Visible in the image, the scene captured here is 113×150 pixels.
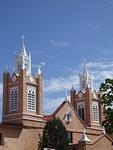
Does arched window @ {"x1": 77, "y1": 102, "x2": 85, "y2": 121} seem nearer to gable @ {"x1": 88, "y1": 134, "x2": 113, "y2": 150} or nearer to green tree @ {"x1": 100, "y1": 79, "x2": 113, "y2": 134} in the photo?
gable @ {"x1": 88, "y1": 134, "x2": 113, "y2": 150}

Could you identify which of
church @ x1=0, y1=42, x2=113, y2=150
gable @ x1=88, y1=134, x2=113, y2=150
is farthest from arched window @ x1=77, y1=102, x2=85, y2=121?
gable @ x1=88, y1=134, x2=113, y2=150

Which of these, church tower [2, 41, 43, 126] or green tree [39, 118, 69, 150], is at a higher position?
church tower [2, 41, 43, 126]

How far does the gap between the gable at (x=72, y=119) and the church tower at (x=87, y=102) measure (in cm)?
431

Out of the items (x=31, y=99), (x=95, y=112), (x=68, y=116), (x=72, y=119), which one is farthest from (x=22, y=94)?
(x=95, y=112)

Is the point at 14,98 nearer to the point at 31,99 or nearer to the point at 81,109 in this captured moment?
the point at 31,99

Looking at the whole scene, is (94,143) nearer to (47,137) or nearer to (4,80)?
(47,137)

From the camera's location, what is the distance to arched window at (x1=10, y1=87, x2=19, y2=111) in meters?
58.2

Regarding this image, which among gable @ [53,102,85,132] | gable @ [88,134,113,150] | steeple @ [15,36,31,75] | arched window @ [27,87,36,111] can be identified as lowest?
gable @ [88,134,113,150]

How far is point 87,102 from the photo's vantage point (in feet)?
231

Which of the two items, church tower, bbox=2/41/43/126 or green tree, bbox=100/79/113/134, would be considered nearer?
green tree, bbox=100/79/113/134

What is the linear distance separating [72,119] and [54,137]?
10154 millimetres

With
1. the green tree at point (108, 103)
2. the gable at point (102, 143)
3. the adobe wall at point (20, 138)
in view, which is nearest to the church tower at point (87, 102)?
the gable at point (102, 143)

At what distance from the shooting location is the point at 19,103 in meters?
57.4

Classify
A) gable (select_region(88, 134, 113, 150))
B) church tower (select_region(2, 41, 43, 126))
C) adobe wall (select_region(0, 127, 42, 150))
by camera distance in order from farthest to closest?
gable (select_region(88, 134, 113, 150)) < church tower (select_region(2, 41, 43, 126)) < adobe wall (select_region(0, 127, 42, 150))
